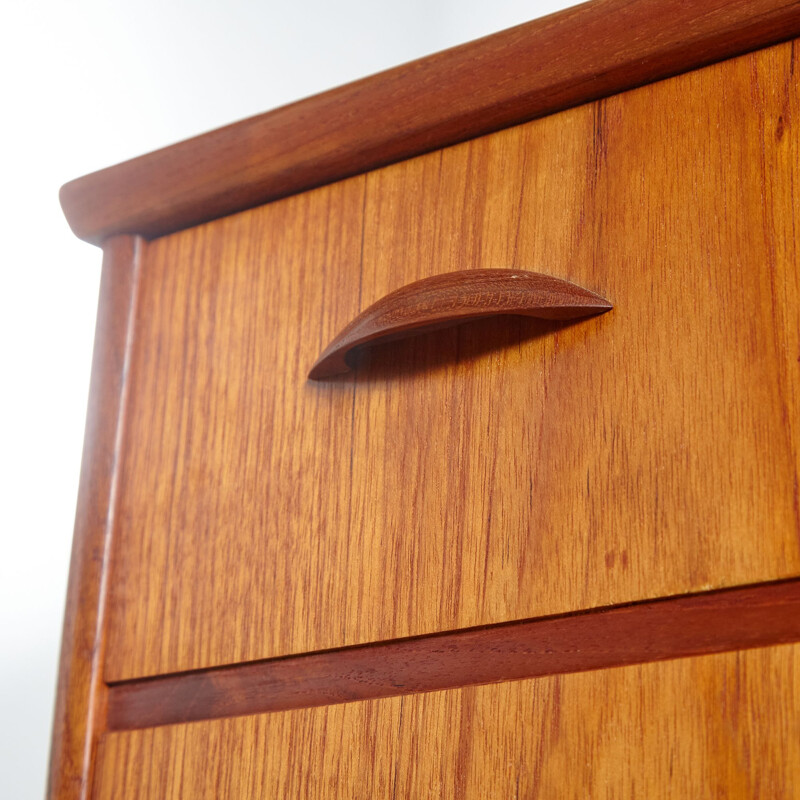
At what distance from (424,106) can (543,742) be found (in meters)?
0.29

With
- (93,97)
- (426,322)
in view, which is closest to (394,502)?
(426,322)

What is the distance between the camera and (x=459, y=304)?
445 millimetres

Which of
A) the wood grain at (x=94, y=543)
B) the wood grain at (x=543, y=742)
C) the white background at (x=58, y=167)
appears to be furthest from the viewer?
the white background at (x=58, y=167)

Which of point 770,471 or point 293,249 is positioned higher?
point 293,249

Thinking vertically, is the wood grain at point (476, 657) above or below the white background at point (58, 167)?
below

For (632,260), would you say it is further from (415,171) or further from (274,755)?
(274,755)

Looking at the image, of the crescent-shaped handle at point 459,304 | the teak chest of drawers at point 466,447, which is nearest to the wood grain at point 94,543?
the teak chest of drawers at point 466,447

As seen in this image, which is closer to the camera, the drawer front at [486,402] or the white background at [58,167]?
the drawer front at [486,402]

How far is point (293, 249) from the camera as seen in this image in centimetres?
54

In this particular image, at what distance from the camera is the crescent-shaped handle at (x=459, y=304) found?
16.8 inches

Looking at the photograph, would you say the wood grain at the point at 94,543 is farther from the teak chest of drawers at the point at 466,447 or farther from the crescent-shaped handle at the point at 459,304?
the crescent-shaped handle at the point at 459,304

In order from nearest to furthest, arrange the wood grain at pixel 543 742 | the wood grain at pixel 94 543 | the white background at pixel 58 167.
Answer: the wood grain at pixel 543 742 < the wood grain at pixel 94 543 < the white background at pixel 58 167

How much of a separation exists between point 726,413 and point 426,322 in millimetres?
133

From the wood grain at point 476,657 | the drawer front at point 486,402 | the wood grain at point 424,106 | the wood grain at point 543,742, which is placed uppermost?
the wood grain at point 424,106
